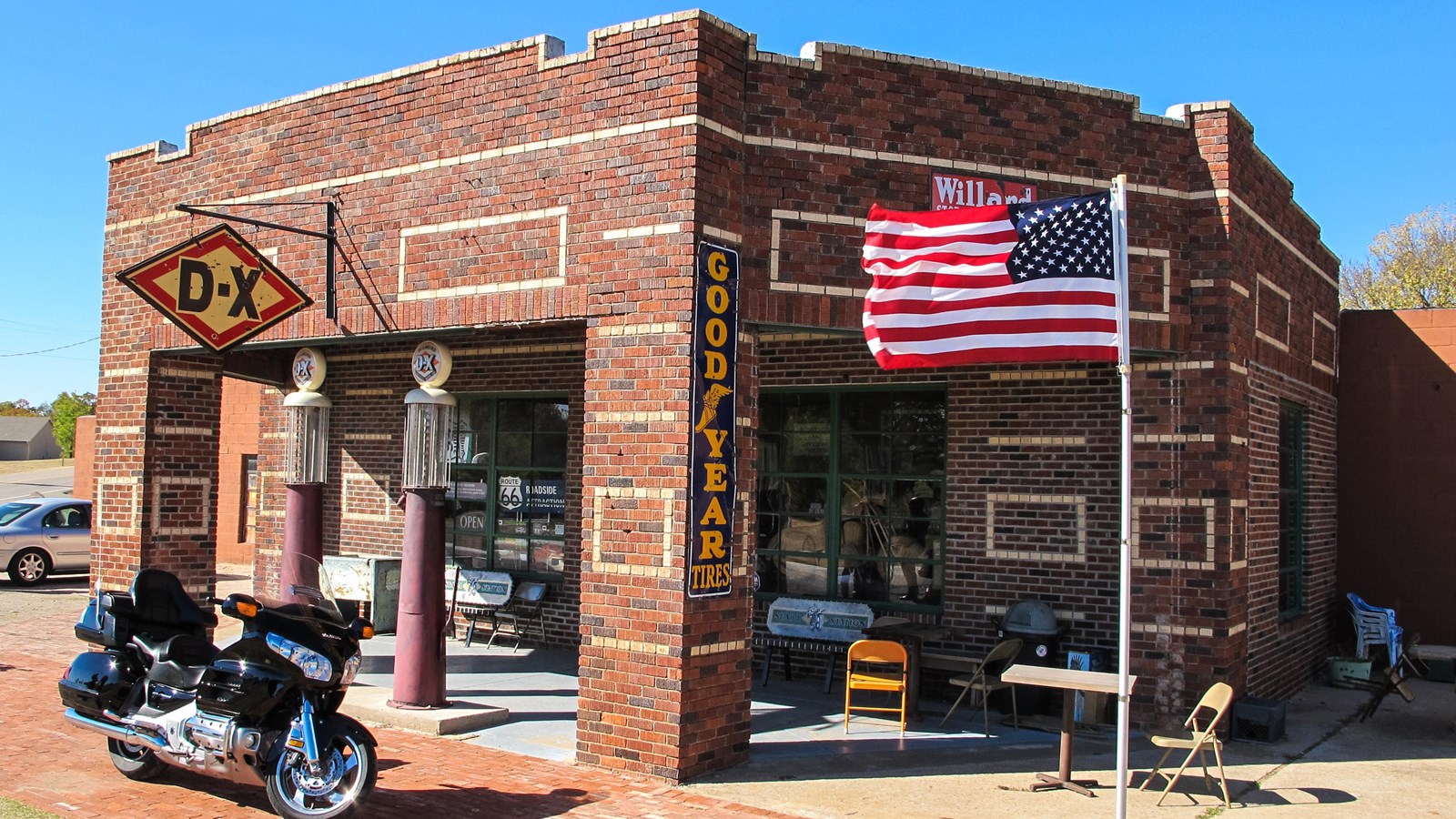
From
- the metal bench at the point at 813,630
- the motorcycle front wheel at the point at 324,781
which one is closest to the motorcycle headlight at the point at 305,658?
the motorcycle front wheel at the point at 324,781

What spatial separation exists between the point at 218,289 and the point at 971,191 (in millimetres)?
5960

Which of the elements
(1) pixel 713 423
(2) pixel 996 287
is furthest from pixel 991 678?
(2) pixel 996 287

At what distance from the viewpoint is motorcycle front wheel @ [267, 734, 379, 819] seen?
Answer: 6.21 meters

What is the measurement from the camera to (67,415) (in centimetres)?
8556

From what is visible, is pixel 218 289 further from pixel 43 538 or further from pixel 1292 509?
pixel 43 538

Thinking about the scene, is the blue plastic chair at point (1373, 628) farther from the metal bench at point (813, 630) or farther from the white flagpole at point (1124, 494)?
the white flagpole at point (1124, 494)

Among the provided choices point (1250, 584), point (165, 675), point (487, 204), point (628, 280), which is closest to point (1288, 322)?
point (1250, 584)

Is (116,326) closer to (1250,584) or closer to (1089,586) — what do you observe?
(1089,586)

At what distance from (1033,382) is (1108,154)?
204 cm

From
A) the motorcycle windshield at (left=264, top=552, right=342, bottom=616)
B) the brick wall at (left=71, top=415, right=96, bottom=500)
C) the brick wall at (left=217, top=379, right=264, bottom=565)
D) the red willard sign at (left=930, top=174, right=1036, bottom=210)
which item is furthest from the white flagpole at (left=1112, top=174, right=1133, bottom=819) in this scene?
the brick wall at (left=71, top=415, right=96, bottom=500)

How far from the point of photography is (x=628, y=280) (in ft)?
26.3

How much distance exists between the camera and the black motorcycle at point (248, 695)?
6.26m

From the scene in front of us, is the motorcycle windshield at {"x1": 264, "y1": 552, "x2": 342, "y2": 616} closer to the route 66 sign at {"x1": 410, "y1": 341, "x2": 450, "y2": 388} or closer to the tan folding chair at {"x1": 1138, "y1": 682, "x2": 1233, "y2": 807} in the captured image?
the route 66 sign at {"x1": 410, "y1": 341, "x2": 450, "y2": 388}

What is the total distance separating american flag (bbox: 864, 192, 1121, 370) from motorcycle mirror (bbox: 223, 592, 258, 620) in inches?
160
